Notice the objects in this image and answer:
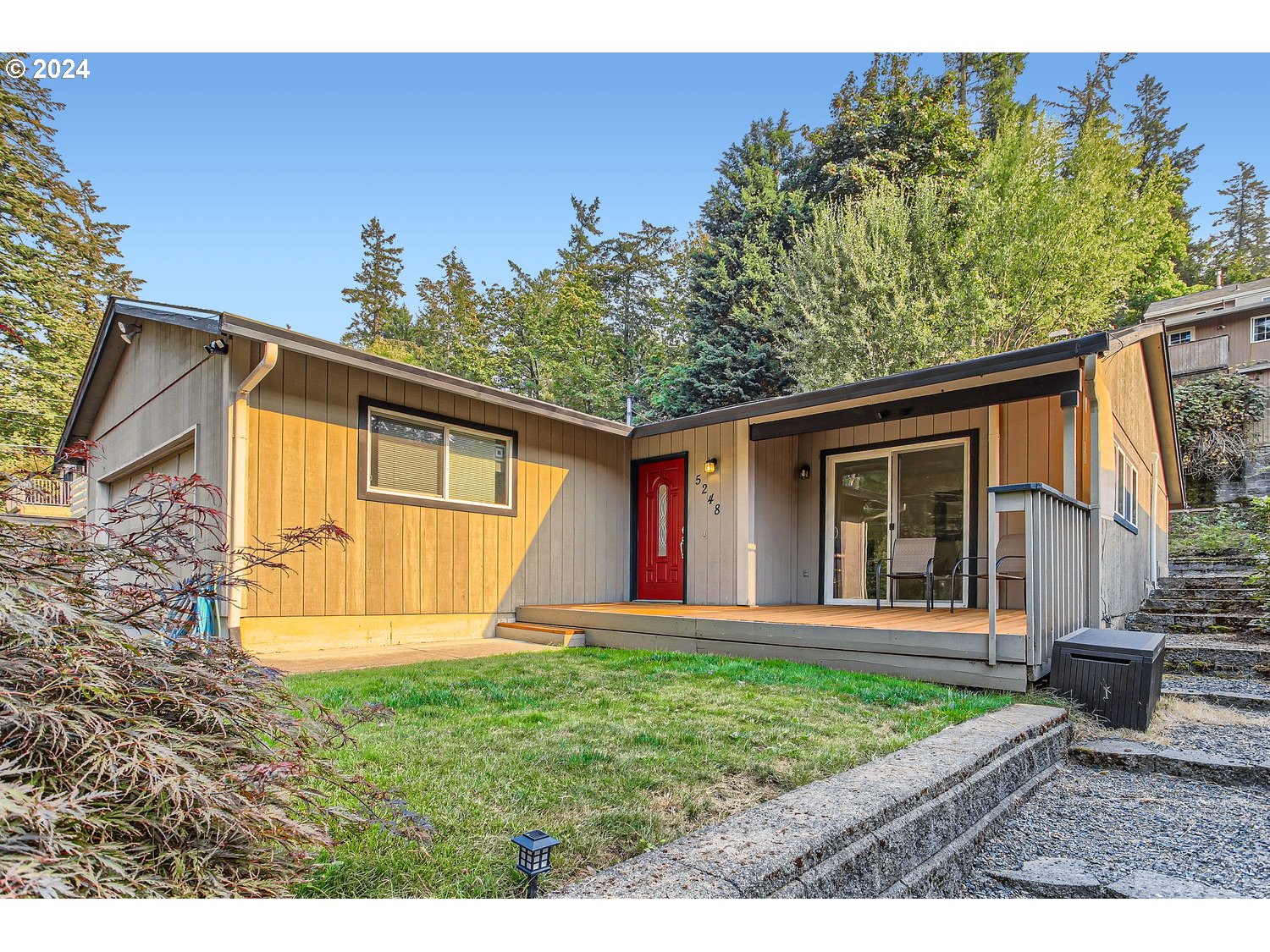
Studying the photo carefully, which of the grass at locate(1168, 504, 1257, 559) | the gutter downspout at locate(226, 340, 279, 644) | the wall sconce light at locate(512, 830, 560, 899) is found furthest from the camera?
the grass at locate(1168, 504, 1257, 559)

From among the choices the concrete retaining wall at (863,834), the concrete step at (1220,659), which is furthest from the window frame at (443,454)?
the concrete step at (1220,659)

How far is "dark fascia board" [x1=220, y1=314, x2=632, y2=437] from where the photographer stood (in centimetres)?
498

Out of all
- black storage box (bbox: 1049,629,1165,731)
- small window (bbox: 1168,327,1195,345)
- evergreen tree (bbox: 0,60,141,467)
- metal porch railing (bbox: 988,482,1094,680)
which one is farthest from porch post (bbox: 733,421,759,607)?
small window (bbox: 1168,327,1195,345)

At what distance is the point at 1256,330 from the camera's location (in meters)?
17.5

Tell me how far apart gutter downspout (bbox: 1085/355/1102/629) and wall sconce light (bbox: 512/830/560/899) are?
4933 mm

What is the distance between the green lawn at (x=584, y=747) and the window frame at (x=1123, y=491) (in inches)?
129

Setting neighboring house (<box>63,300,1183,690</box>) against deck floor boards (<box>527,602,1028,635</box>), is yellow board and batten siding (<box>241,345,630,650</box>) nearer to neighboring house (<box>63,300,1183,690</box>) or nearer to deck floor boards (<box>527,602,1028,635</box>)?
neighboring house (<box>63,300,1183,690</box>)

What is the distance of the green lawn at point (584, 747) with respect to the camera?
5.40 ft

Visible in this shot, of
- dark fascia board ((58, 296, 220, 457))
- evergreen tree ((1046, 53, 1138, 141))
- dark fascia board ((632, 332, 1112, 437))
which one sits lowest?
dark fascia board ((632, 332, 1112, 437))

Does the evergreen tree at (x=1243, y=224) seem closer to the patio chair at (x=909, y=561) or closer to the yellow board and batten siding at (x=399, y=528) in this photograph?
the patio chair at (x=909, y=561)

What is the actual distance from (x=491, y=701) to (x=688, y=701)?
1087 mm

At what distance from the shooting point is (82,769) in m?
1.05
